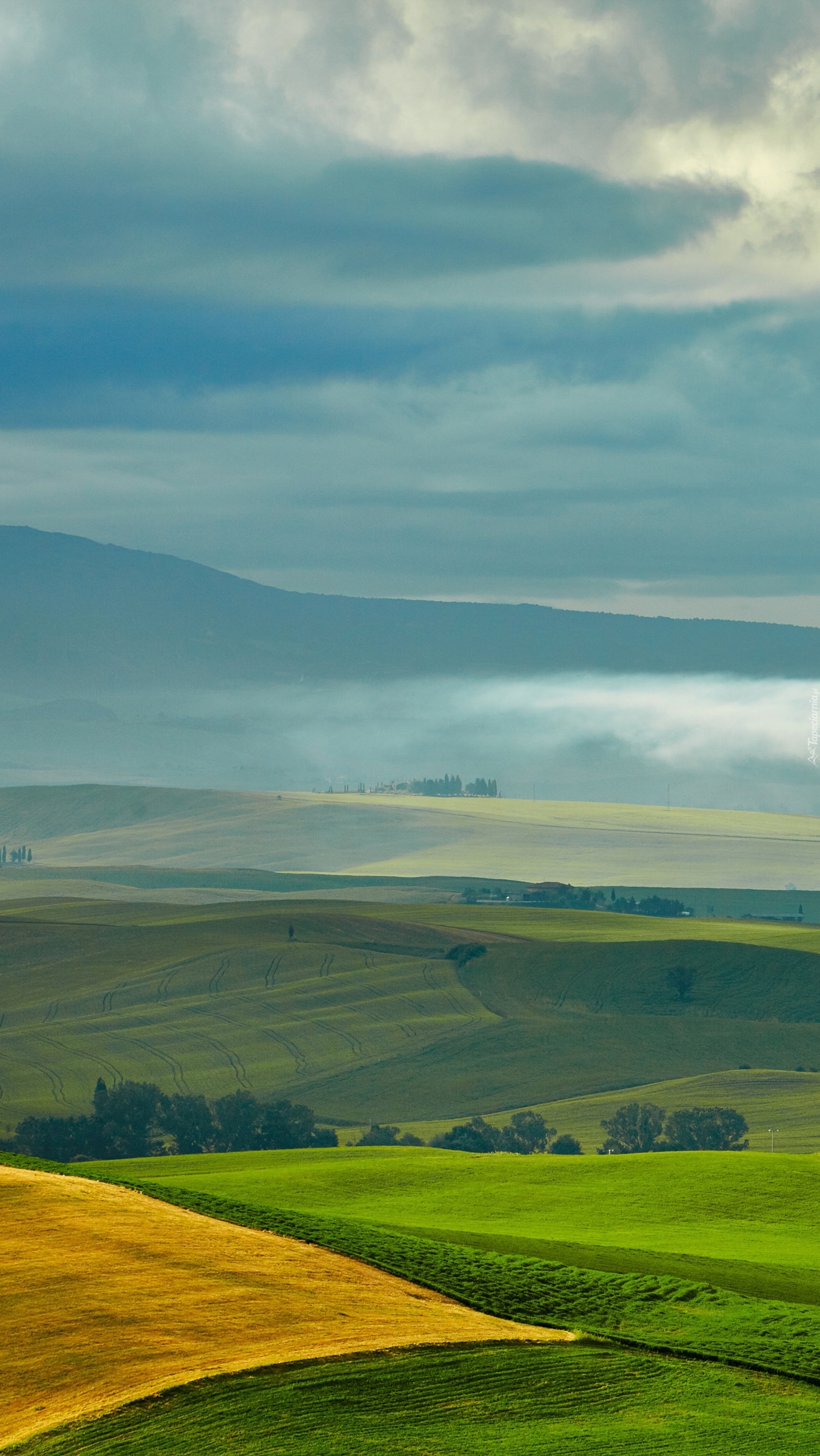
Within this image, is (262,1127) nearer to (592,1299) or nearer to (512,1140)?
(512,1140)

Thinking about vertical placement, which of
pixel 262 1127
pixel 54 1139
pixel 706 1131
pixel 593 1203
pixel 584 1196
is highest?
pixel 584 1196

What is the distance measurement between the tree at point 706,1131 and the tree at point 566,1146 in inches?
371

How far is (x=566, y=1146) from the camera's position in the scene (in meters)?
162

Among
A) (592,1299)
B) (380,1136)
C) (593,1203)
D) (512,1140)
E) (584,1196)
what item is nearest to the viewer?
(592,1299)

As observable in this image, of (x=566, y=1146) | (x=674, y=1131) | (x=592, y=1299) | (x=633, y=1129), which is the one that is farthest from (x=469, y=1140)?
(x=592, y=1299)

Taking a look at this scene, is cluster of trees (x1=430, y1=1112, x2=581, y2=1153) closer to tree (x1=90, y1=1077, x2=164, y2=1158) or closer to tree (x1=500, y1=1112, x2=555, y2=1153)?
tree (x1=500, y1=1112, x2=555, y2=1153)

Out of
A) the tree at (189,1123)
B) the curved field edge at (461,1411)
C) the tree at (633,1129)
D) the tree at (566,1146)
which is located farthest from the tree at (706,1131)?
the curved field edge at (461,1411)

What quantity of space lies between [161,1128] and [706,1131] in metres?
55.4

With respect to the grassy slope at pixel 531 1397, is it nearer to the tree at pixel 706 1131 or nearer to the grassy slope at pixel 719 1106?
the grassy slope at pixel 719 1106

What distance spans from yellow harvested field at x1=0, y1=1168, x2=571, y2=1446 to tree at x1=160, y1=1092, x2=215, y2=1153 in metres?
124

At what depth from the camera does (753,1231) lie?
6203cm

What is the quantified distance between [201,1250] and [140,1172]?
46.4 m

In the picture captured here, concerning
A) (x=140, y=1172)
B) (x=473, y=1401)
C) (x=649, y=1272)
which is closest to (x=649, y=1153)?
(x=140, y=1172)

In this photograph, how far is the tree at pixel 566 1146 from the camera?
161375mm
